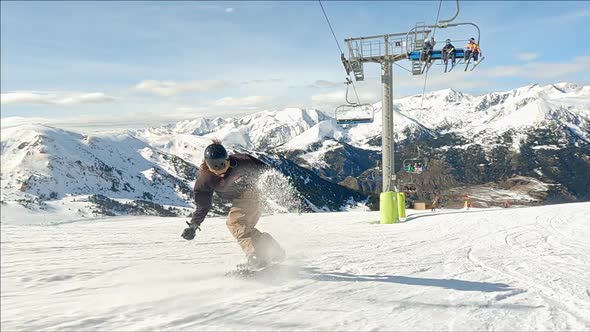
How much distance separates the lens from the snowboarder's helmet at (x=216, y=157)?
6309mm

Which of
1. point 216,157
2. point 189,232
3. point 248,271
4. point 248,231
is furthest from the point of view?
point 248,231

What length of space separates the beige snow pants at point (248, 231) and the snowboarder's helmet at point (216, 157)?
0.72 metres

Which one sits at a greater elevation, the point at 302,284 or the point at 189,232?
the point at 189,232

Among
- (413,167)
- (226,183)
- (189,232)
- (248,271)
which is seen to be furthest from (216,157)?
(413,167)

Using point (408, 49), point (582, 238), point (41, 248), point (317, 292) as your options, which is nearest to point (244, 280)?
point (317, 292)

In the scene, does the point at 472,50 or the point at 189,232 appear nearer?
the point at 189,232

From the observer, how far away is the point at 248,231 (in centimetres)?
681

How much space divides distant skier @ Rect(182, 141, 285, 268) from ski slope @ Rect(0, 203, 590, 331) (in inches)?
16.7

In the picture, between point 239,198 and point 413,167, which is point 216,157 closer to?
point 239,198

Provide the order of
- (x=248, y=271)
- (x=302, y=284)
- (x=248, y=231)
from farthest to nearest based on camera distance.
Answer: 1. (x=248, y=231)
2. (x=248, y=271)
3. (x=302, y=284)

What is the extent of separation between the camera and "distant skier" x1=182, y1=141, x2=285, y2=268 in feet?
21.7

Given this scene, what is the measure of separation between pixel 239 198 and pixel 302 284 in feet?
5.42

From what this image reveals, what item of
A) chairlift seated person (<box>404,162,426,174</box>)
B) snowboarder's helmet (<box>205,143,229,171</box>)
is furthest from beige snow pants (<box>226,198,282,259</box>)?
chairlift seated person (<box>404,162,426,174</box>)

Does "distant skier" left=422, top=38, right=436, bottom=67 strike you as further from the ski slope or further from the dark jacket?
the dark jacket
